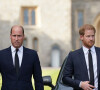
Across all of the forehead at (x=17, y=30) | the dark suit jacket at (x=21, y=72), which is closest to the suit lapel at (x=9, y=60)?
the dark suit jacket at (x=21, y=72)

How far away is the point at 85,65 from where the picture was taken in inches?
189

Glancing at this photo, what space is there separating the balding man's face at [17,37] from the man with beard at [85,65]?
24.4 inches

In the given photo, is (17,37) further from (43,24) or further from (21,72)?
(43,24)

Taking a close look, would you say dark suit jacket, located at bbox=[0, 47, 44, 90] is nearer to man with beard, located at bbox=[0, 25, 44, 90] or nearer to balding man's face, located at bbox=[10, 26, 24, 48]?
man with beard, located at bbox=[0, 25, 44, 90]

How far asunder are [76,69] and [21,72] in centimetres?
67

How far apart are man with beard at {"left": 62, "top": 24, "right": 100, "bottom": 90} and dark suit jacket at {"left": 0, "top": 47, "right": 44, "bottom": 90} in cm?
38

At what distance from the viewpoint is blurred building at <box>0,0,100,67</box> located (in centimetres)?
3042

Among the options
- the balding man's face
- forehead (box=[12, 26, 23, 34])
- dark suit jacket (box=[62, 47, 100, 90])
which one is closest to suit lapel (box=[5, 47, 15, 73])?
the balding man's face

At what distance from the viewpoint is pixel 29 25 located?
30844 mm

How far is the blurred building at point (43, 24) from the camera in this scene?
99.8 ft

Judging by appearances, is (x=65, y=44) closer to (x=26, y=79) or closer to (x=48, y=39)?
(x=48, y=39)

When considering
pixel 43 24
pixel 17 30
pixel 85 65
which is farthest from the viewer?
pixel 43 24

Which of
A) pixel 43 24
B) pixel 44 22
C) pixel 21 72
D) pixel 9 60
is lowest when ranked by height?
pixel 21 72

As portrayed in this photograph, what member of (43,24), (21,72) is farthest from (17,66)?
(43,24)
